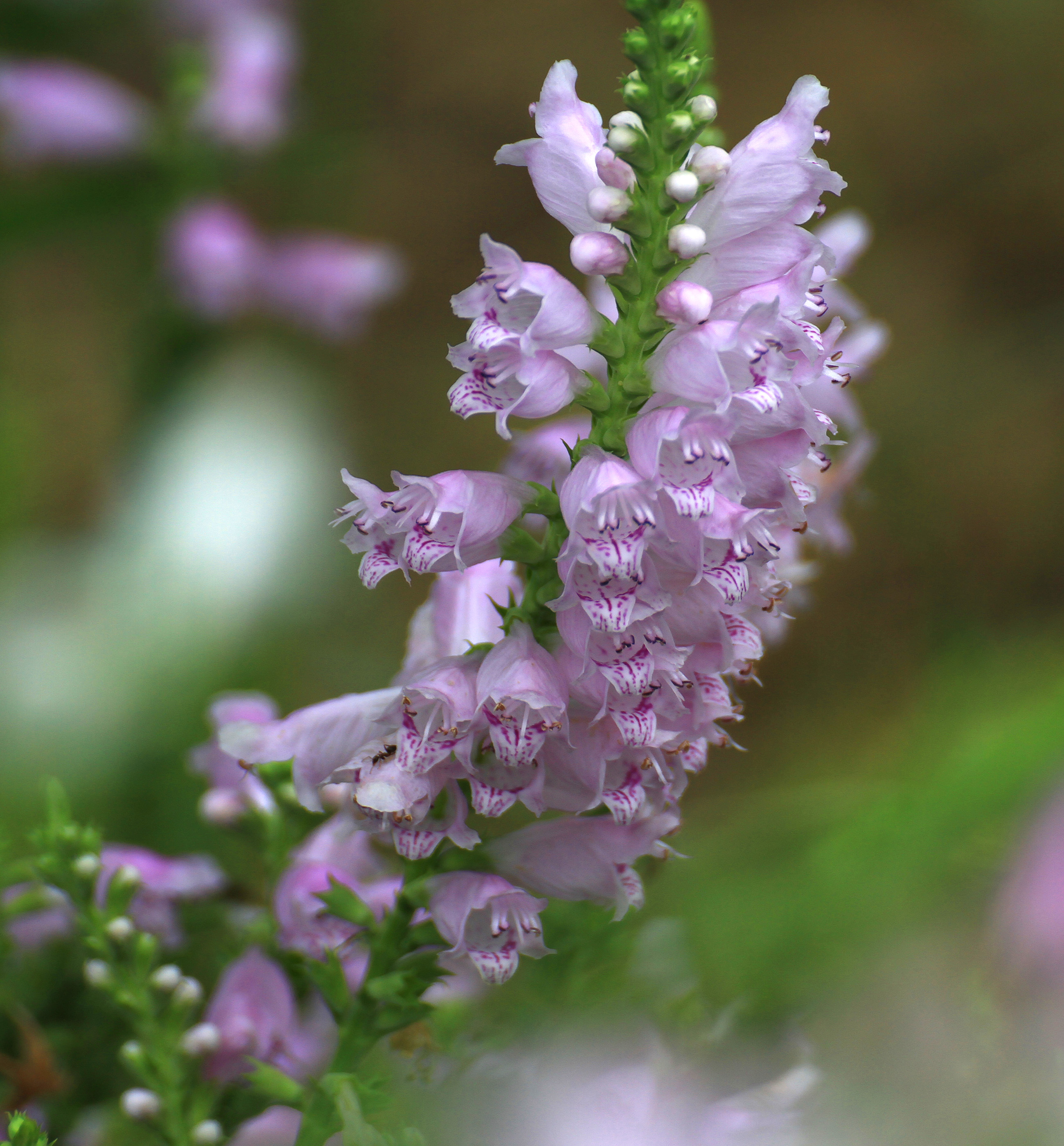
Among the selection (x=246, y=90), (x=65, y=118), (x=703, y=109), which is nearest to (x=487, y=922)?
(x=703, y=109)

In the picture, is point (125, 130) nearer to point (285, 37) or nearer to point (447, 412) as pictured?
point (285, 37)

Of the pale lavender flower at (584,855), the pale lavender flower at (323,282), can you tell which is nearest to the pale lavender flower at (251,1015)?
the pale lavender flower at (584,855)

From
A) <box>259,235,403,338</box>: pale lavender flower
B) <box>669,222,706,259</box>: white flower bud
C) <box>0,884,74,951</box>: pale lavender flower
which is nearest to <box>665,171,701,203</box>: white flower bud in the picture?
<box>669,222,706,259</box>: white flower bud

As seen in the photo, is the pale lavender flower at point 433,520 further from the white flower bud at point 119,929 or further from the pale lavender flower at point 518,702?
the white flower bud at point 119,929

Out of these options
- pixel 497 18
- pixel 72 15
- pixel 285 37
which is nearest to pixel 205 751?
pixel 285 37

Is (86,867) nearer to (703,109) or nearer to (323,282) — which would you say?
(703,109)

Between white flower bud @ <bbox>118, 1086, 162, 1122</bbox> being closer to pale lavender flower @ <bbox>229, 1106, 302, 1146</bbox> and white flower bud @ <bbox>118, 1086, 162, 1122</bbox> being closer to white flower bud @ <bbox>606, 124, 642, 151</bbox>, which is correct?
pale lavender flower @ <bbox>229, 1106, 302, 1146</bbox>
